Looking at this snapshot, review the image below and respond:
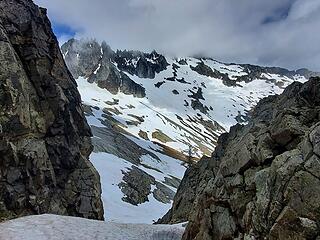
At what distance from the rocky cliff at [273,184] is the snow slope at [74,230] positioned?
3999mm

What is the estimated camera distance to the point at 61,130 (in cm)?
5044

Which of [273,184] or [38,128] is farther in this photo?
[38,128]

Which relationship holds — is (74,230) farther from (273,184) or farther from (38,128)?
(38,128)

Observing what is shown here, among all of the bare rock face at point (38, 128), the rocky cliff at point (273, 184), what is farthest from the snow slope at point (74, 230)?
the bare rock face at point (38, 128)

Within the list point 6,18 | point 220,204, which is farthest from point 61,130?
point 220,204

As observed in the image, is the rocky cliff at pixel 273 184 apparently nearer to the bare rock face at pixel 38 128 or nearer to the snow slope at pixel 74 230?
the snow slope at pixel 74 230

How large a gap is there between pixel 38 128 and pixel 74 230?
25602 millimetres

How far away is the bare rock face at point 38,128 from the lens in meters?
41.7

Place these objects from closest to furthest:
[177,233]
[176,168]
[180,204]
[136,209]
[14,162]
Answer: [177,233] < [14,162] < [180,204] < [136,209] < [176,168]

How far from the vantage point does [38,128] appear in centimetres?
4644

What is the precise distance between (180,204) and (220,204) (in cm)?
2892

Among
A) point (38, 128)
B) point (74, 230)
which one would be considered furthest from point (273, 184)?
point (38, 128)

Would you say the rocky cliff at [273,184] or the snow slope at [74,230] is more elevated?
the rocky cliff at [273,184]

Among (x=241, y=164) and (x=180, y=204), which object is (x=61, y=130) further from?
(x=241, y=164)
